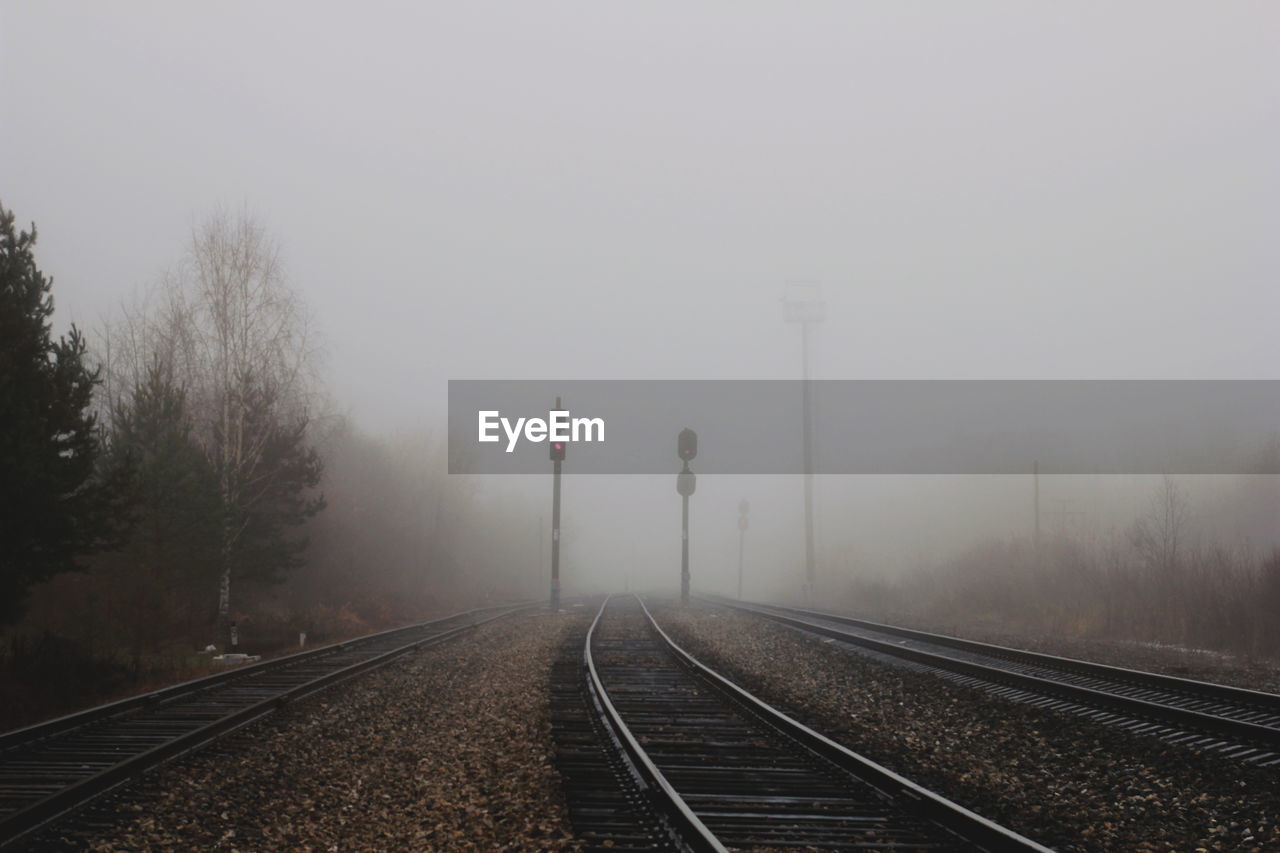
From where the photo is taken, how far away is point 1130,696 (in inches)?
452

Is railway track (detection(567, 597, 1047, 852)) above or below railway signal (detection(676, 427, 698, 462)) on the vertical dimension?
below

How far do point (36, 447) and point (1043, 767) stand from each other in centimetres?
1544

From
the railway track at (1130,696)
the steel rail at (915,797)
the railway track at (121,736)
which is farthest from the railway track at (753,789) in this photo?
the railway track at (121,736)

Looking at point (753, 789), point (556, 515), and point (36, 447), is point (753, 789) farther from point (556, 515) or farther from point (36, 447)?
point (556, 515)

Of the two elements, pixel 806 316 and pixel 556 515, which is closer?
pixel 556 515

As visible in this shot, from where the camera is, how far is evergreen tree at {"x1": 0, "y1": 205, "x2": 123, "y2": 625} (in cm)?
1441

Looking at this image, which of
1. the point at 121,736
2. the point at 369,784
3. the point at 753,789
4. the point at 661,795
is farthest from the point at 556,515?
the point at 661,795

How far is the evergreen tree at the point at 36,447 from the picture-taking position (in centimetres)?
1441

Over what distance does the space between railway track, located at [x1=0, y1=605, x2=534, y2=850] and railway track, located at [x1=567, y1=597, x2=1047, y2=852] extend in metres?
3.79

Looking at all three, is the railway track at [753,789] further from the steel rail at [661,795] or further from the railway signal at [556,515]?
the railway signal at [556,515]

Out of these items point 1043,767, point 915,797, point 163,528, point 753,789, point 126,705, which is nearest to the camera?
point 915,797

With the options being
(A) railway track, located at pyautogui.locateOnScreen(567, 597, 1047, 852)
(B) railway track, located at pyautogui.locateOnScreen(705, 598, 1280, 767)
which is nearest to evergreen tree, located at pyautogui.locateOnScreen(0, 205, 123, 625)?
(A) railway track, located at pyautogui.locateOnScreen(567, 597, 1047, 852)

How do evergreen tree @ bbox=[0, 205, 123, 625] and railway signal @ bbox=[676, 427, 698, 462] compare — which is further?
railway signal @ bbox=[676, 427, 698, 462]

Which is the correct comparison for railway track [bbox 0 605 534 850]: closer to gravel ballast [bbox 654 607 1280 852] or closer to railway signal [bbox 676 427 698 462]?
gravel ballast [bbox 654 607 1280 852]
